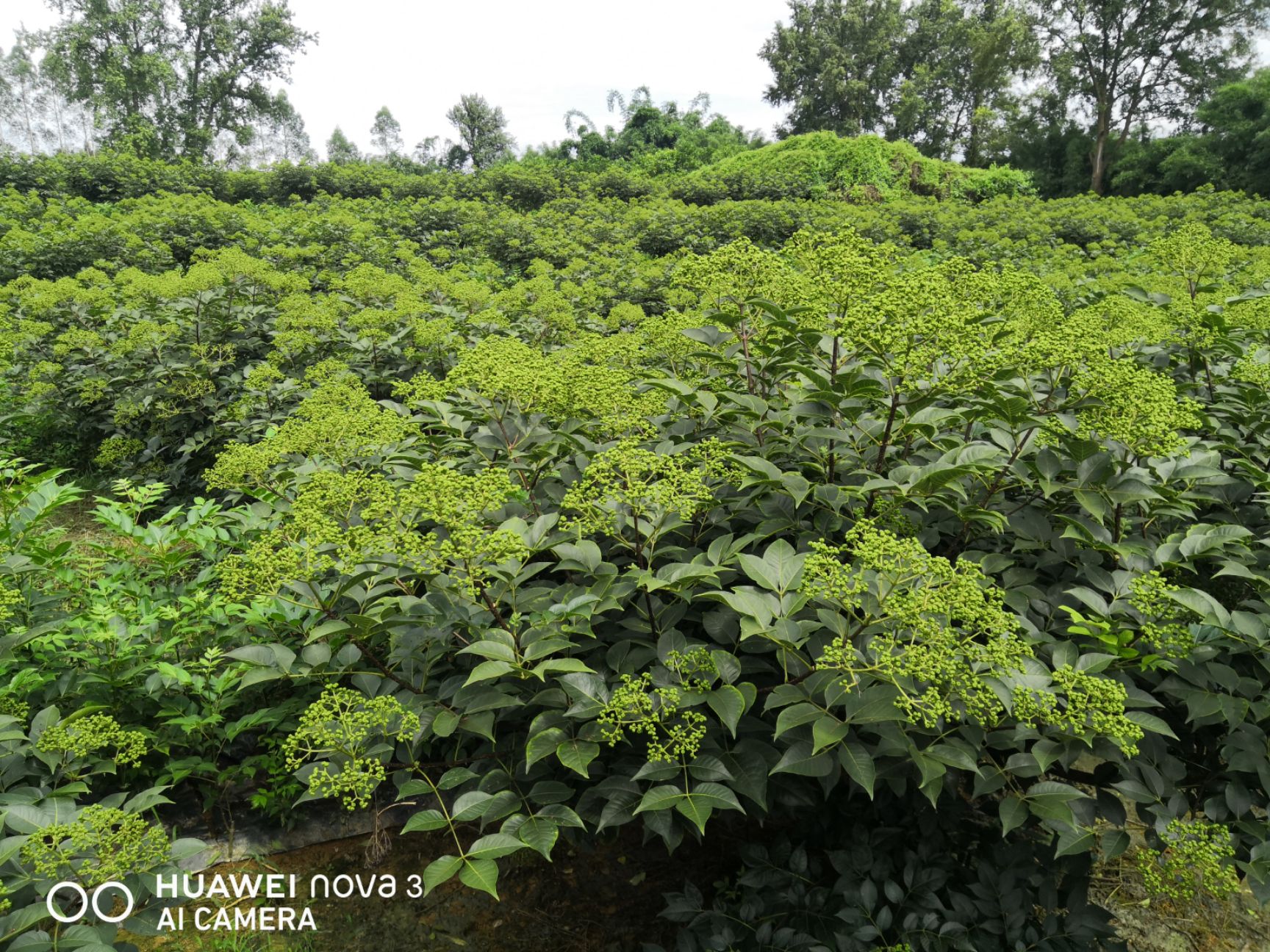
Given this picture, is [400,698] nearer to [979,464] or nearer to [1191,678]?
[979,464]

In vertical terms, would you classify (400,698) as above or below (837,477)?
below

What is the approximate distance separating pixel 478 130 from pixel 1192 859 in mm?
53085

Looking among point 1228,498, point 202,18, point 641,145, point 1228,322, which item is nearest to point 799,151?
point 641,145

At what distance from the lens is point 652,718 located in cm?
153

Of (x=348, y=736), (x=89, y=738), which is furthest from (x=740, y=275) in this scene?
(x=89, y=738)

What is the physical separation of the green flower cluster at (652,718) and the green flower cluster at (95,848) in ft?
3.83

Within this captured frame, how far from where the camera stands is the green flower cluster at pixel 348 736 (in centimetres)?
161

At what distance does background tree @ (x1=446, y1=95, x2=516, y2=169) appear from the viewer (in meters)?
46.4

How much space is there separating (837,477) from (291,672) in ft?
5.58

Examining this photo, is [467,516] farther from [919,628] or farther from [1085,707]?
[1085,707]

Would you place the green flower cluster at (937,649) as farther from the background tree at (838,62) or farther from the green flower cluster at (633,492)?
the background tree at (838,62)

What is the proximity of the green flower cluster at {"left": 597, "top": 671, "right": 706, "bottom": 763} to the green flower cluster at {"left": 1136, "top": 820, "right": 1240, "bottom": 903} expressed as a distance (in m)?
1.04

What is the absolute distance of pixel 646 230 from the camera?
34.8 feet

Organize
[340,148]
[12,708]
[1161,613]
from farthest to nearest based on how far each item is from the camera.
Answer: [340,148] < [12,708] < [1161,613]
